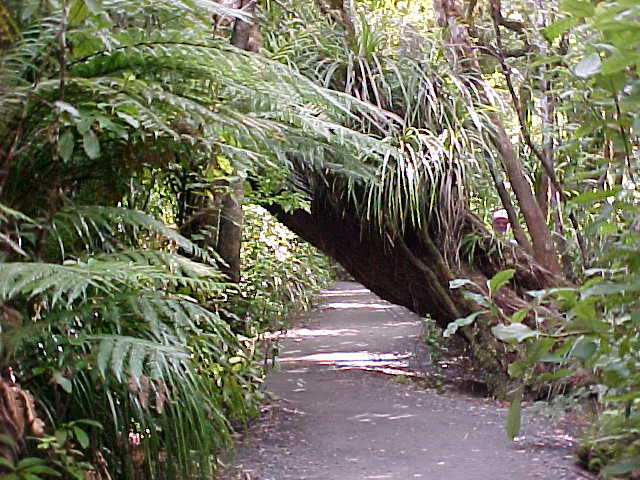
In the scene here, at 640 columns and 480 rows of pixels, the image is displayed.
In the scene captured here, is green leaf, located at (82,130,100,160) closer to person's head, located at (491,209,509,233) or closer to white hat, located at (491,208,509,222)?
person's head, located at (491,209,509,233)

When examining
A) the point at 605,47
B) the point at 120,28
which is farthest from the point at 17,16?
the point at 605,47

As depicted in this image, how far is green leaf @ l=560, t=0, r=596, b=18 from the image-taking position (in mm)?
1775

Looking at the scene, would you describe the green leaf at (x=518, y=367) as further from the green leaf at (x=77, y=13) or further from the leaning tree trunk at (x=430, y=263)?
the leaning tree trunk at (x=430, y=263)

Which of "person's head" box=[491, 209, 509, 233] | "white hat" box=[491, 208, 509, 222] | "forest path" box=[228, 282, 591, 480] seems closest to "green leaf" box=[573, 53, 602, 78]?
"forest path" box=[228, 282, 591, 480]

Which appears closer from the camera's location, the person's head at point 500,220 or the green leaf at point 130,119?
the green leaf at point 130,119

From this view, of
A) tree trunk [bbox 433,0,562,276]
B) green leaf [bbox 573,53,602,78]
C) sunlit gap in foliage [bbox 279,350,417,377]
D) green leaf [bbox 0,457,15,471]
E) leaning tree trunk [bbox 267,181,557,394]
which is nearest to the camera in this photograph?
green leaf [bbox 573,53,602,78]

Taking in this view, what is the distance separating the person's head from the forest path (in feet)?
5.29

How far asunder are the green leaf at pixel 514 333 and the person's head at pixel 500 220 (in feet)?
21.0

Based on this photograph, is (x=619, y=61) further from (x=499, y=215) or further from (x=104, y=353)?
(x=499, y=215)

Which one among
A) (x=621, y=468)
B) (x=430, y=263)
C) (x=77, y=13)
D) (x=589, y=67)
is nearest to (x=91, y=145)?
(x=77, y=13)

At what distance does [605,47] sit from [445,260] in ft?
19.7

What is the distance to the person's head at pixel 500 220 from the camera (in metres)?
8.30

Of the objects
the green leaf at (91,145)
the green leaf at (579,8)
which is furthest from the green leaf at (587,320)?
the green leaf at (91,145)

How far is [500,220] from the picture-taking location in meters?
8.42
